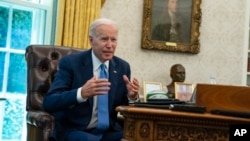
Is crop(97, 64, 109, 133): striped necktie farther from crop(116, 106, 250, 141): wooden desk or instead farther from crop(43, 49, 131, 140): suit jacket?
crop(116, 106, 250, 141): wooden desk

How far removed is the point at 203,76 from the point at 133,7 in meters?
1.19

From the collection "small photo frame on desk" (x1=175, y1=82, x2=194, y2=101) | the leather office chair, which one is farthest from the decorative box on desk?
"small photo frame on desk" (x1=175, y1=82, x2=194, y2=101)

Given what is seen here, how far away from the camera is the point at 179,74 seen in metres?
4.30

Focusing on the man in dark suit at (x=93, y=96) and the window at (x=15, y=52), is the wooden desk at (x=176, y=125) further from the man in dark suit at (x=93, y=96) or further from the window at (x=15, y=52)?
the window at (x=15, y=52)

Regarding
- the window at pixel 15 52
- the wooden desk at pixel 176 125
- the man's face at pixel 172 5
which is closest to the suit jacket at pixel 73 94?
the wooden desk at pixel 176 125

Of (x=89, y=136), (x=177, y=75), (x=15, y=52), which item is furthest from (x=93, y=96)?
(x=177, y=75)

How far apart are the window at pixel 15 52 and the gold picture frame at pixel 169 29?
1.10 metres

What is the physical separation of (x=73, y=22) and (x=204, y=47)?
1754 mm

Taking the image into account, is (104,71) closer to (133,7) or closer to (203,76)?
(133,7)

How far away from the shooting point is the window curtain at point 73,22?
377cm

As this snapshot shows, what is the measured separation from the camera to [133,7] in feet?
14.6

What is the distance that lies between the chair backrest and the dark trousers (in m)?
0.66

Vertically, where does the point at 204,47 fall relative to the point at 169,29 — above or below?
below

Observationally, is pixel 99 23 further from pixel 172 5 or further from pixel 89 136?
pixel 172 5
